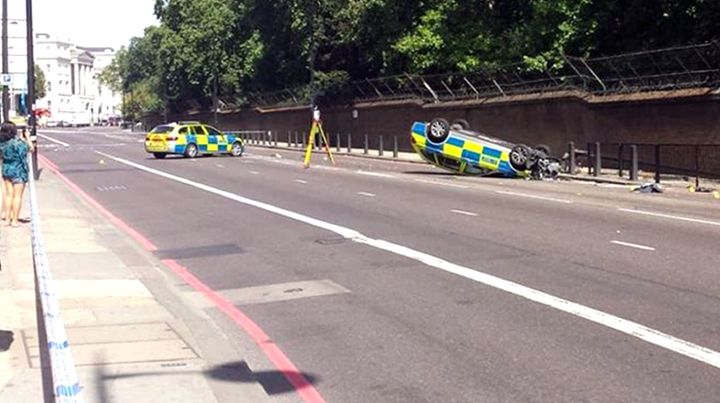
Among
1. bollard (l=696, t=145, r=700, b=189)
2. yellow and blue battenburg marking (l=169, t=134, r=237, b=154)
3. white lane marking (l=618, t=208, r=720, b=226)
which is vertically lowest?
white lane marking (l=618, t=208, r=720, b=226)

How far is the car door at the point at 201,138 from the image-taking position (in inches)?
1669

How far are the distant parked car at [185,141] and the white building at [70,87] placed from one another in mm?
96400

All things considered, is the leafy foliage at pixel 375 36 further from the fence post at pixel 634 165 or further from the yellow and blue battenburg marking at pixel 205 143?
the yellow and blue battenburg marking at pixel 205 143

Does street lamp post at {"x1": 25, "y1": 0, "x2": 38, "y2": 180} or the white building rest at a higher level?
the white building

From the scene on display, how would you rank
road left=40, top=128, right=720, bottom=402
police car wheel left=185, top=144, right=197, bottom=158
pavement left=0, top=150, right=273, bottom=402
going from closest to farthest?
pavement left=0, top=150, right=273, bottom=402
road left=40, top=128, right=720, bottom=402
police car wheel left=185, top=144, right=197, bottom=158

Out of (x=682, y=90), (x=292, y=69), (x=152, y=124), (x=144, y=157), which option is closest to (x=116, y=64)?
(x=152, y=124)

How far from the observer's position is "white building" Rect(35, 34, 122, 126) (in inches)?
5915

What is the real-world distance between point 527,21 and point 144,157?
19.0 meters

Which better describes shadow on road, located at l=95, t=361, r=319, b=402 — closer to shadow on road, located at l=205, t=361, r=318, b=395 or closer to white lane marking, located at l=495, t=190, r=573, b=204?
shadow on road, located at l=205, t=361, r=318, b=395

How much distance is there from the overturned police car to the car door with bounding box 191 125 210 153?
685 inches

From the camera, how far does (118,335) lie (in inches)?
310

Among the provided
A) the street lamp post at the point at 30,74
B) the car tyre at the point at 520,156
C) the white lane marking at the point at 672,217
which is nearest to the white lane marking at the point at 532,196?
the white lane marking at the point at 672,217

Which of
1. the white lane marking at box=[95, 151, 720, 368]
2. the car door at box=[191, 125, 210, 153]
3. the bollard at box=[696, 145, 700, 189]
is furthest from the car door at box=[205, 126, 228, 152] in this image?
the white lane marking at box=[95, 151, 720, 368]

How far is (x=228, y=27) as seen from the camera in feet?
248
